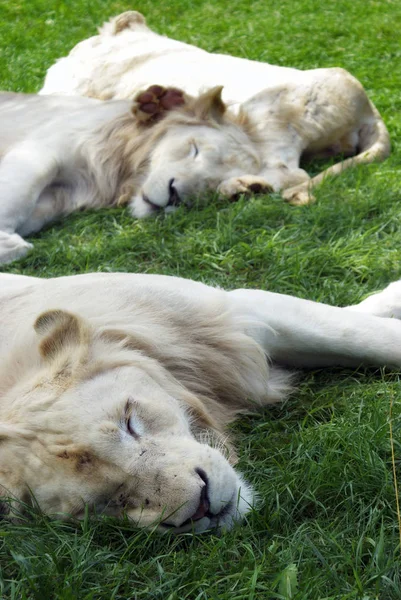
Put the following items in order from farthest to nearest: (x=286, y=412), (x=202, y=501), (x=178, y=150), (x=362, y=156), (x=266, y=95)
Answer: (x=266, y=95)
(x=362, y=156)
(x=178, y=150)
(x=286, y=412)
(x=202, y=501)

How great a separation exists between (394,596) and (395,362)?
4.37 feet

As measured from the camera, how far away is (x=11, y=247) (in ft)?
17.3

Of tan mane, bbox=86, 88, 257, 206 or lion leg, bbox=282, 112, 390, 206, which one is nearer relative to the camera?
lion leg, bbox=282, 112, 390, 206

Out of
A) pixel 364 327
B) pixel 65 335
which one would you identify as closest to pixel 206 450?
pixel 65 335

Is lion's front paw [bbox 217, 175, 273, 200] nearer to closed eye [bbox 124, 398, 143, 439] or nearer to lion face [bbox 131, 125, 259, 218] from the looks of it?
lion face [bbox 131, 125, 259, 218]

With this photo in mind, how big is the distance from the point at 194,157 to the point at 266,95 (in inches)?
40.3

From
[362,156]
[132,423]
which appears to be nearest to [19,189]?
[362,156]

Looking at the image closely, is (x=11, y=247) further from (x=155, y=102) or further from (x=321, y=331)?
(x=321, y=331)

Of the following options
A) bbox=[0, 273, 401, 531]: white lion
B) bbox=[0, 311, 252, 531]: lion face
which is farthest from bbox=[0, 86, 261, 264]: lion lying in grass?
bbox=[0, 311, 252, 531]: lion face

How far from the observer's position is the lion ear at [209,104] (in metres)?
6.08

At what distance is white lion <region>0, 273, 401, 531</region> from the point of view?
8.15ft

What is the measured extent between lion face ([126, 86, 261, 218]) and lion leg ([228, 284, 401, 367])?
92.7 inches

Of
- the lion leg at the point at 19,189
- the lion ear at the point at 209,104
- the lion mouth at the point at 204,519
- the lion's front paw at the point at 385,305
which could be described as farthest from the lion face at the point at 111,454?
the lion ear at the point at 209,104

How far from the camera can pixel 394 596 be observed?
7.09ft
